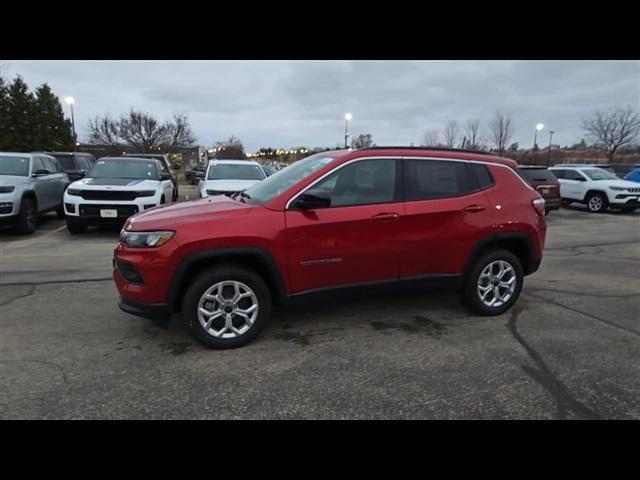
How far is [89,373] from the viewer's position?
322cm

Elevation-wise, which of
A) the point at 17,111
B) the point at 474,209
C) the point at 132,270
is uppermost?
the point at 17,111

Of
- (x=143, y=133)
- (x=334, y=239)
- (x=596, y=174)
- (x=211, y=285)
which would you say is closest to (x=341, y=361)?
(x=334, y=239)

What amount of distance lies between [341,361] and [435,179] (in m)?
2.08

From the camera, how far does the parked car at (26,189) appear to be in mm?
8547

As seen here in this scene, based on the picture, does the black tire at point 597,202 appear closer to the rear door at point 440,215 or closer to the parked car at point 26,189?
the rear door at point 440,215

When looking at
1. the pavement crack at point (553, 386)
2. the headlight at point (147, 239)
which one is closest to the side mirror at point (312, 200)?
the headlight at point (147, 239)

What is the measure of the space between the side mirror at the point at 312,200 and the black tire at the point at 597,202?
15.3 meters

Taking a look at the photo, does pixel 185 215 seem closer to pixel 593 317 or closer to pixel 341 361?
pixel 341 361

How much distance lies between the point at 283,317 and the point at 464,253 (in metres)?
2.02

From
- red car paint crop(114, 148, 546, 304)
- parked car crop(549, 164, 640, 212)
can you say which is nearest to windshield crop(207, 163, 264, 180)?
red car paint crop(114, 148, 546, 304)

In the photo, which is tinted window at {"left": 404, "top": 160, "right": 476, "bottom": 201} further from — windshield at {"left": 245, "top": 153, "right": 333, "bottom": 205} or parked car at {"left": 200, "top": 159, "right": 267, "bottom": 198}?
parked car at {"left": 200, "top": 159, "right": 267, "bottom": 198}

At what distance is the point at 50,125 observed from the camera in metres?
44.1
